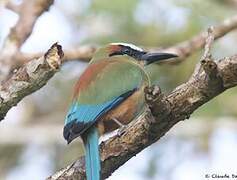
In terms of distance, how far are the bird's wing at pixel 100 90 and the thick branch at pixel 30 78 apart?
500mm

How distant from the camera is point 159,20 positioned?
6.32 metres

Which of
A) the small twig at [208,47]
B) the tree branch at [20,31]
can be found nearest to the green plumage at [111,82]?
the tree branch at [20,31]

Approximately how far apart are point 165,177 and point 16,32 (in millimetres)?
2562

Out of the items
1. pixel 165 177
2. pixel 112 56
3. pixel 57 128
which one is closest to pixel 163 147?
pixel 165 177

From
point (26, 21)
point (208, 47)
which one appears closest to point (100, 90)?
point (26, 21)

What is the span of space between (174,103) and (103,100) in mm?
971

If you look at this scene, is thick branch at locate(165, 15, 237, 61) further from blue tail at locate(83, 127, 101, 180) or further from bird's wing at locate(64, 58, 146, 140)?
blue tail at locate(83, 127, 101, 180)

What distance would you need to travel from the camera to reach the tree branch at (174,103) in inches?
103

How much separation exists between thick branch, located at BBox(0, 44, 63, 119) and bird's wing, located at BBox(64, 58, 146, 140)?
0.50m

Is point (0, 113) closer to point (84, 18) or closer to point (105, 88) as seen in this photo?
point (105, 88)

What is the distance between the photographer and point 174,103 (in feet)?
8.89

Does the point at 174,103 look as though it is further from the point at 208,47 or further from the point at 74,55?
the point at 74,55

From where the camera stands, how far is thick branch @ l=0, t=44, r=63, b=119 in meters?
2.84

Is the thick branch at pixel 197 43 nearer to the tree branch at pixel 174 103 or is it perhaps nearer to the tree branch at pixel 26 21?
the tree branch at pixel 26 21
